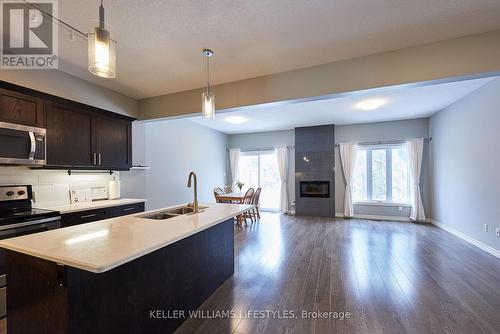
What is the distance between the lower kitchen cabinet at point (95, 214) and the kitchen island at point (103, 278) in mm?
1079

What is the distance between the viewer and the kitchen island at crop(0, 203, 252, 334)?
43.7 inches

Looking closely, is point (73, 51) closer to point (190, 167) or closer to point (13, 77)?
point (13, 77)

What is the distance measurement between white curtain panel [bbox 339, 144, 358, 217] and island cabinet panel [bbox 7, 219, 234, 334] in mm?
5242

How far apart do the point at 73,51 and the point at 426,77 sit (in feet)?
12.8

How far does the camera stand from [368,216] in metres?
5.95

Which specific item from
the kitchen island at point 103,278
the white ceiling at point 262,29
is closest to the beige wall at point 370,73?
the white ceiling at point 262,29

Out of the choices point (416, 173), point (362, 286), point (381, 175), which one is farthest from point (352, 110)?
point (362, 286)

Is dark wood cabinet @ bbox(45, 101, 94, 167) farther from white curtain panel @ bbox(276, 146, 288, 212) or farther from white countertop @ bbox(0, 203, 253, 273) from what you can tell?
white curtain panel @ bbox(276, 146, 288, 212)

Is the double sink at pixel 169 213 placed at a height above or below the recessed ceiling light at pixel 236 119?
below

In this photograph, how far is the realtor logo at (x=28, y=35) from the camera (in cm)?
176

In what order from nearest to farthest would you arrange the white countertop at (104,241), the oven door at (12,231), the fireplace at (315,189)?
the white countertop at (104,241)
the oven door at (12,231)
the fireplace at (315,189)

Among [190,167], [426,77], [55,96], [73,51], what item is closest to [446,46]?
[426,77]

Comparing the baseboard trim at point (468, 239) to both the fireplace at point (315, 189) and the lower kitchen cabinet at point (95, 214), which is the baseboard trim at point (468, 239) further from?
the lower kitchen cabinet at point (95, 214)

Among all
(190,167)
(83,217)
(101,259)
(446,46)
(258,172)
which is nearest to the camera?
(101,259)
